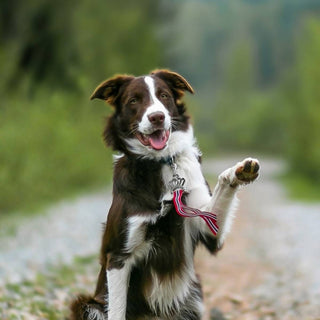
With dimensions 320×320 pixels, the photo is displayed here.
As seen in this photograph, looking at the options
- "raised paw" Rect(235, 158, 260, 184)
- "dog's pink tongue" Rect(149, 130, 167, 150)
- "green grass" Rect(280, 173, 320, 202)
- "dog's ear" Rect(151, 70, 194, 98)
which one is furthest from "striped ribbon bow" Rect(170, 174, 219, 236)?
"green grass" Rect(280, 173, 320, 202)

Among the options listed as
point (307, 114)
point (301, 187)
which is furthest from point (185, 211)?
point (307, 114)

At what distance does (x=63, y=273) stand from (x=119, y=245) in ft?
12.8

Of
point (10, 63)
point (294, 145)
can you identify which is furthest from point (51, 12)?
point (294, 145)

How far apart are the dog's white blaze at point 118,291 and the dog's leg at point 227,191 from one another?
2.45 ft

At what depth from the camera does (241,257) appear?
1050 centimetres

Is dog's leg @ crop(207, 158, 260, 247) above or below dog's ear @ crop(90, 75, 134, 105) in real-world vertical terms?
below

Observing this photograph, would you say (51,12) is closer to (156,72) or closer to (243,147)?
(156,72)

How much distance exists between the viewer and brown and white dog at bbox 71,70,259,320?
4.27 m

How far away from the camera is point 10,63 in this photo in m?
16.5

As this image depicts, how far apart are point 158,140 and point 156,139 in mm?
21

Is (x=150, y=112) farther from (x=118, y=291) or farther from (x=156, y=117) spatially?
(x=118, y=291)

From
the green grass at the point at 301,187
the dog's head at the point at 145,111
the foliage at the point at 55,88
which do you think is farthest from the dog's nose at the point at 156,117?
the green grass at the point at 301,187

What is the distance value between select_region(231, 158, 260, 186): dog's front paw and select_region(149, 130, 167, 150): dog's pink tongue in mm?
627

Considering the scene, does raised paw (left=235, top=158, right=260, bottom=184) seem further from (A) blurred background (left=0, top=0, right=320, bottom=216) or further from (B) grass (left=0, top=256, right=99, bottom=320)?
(B) grass (left=0, top=256, right=99, bottom=320)
